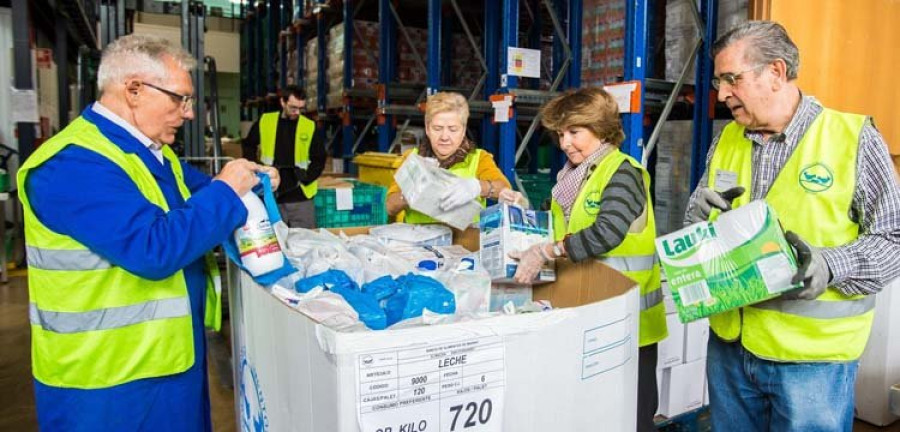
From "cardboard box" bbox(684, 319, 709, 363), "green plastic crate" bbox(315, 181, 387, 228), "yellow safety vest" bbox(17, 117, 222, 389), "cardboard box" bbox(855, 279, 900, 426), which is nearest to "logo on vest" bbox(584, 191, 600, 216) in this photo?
"yellow safety vest" bbox(17, 117, 222, 389)

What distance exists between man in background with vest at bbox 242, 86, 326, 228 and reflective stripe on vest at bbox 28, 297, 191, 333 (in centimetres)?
371

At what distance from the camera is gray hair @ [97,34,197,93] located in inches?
67.5

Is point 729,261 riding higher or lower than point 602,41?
lower

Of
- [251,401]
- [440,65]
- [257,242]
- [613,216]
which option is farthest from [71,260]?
[440,65]

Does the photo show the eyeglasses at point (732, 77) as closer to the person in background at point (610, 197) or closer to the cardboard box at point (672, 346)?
the person in background at point (610, 197)

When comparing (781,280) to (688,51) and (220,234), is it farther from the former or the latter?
(688,51)

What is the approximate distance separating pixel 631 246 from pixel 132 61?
5.35ft

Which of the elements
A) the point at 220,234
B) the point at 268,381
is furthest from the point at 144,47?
the point at 268,381

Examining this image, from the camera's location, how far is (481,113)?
6.86 metres

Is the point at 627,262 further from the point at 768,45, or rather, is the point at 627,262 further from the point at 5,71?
the point at 5,71

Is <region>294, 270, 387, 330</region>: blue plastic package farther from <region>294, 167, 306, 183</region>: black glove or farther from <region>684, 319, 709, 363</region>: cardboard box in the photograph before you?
<region>294, 167, 306, 183</region>: black glove

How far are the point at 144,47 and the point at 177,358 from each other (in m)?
0.87

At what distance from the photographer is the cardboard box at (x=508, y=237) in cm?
181

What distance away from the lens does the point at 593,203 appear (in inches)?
83.9
